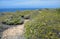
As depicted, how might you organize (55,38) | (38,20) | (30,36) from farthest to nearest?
1. (38,20)
2. (30,36)
3. (55,38)

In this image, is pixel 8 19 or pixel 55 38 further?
pixel 8 19

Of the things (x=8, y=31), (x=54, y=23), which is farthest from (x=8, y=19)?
(x=54, y=23)

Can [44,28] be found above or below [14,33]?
above

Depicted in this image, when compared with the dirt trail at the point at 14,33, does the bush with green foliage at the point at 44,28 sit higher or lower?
higher

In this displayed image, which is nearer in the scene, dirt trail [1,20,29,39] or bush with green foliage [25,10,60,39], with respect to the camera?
bush with green foliage [25,10,60,39]

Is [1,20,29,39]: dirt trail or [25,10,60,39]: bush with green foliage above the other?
[25,10,60,39]: bush with green foliage

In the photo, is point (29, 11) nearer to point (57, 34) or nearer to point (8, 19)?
point (8, 19)

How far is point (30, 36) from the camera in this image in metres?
4.33

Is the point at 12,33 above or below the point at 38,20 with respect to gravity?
below

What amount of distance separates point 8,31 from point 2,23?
23.2 inches

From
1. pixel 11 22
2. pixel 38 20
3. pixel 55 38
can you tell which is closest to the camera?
pixel 55 38

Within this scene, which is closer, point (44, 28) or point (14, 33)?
point (44, 28)

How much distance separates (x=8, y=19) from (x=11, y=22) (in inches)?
11.5

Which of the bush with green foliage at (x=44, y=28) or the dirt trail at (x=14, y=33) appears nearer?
the bush with green foliage at (x=44, y=28)
